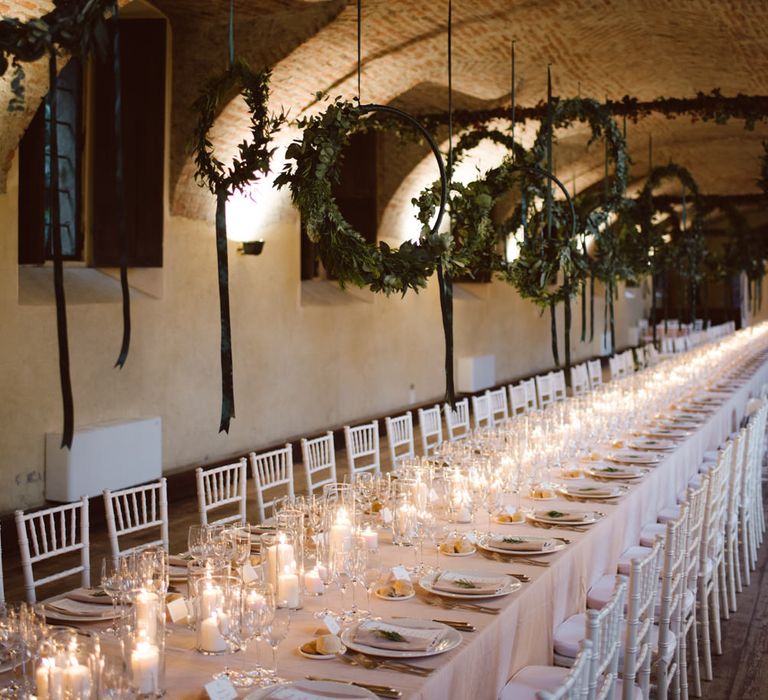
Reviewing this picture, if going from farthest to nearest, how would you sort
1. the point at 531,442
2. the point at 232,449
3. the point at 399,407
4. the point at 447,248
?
the point at 399,407, the point at 232,449, the point at 531,442, the point at 447,248

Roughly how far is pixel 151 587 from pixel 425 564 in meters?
1.25

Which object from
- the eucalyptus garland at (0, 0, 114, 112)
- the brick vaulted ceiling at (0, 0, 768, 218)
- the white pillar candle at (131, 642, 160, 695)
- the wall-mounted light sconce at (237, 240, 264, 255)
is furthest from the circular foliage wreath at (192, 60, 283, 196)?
the wall-mounted light sconce at (237, 240, 264, 255)

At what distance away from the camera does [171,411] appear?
8.93 meters

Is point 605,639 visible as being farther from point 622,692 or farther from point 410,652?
point 622,692

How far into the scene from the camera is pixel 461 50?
9.95m

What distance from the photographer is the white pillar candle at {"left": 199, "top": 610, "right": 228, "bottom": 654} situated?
3.03m

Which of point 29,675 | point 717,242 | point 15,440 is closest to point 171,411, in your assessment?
point 15,440

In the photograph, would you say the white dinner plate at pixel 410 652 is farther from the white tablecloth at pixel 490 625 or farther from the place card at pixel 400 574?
the place card at pixel 400 574

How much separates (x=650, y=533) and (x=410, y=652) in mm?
3249

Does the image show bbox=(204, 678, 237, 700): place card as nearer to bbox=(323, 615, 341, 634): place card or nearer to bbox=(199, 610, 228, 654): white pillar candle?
bbox=(199, 610, 228, 654): white pillar candle

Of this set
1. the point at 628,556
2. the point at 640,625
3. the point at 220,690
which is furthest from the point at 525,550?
the point at 220,690

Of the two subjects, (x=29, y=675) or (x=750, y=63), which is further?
(x=750, y=63)

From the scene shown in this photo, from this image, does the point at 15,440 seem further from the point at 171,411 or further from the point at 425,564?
the point at 425,564

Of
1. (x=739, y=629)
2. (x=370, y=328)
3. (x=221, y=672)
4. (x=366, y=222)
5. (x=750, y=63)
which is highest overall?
(x=750, y=63)
